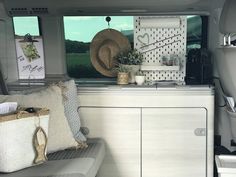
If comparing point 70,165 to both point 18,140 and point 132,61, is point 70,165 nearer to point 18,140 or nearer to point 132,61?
point 18,140

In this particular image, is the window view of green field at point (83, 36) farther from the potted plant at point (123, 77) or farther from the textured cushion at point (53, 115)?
the textured cushion at point (53, 115)

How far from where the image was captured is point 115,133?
2.26 meters

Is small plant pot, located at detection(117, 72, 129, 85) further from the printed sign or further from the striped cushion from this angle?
the printed sign

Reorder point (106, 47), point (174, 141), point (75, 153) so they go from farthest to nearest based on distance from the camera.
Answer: point (106, 47) < point (174, 141) < point (75, 153)

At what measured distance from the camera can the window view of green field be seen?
2627 mm

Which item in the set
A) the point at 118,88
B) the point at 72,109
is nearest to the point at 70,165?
the point at 72,109

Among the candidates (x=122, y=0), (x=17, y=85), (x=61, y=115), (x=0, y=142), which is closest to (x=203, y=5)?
(x=122, y=0)

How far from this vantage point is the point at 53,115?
194 cm

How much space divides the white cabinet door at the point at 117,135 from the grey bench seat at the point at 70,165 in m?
0.18

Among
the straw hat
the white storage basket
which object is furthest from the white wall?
the white storage basket

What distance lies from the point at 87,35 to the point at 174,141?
3.57 ft

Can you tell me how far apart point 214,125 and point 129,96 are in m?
0.66

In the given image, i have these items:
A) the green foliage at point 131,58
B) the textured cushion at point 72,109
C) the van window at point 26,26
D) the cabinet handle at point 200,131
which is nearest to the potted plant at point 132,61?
the green foliage at point 131,58

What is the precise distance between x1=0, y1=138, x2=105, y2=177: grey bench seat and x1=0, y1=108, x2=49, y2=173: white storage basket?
0.04 m
